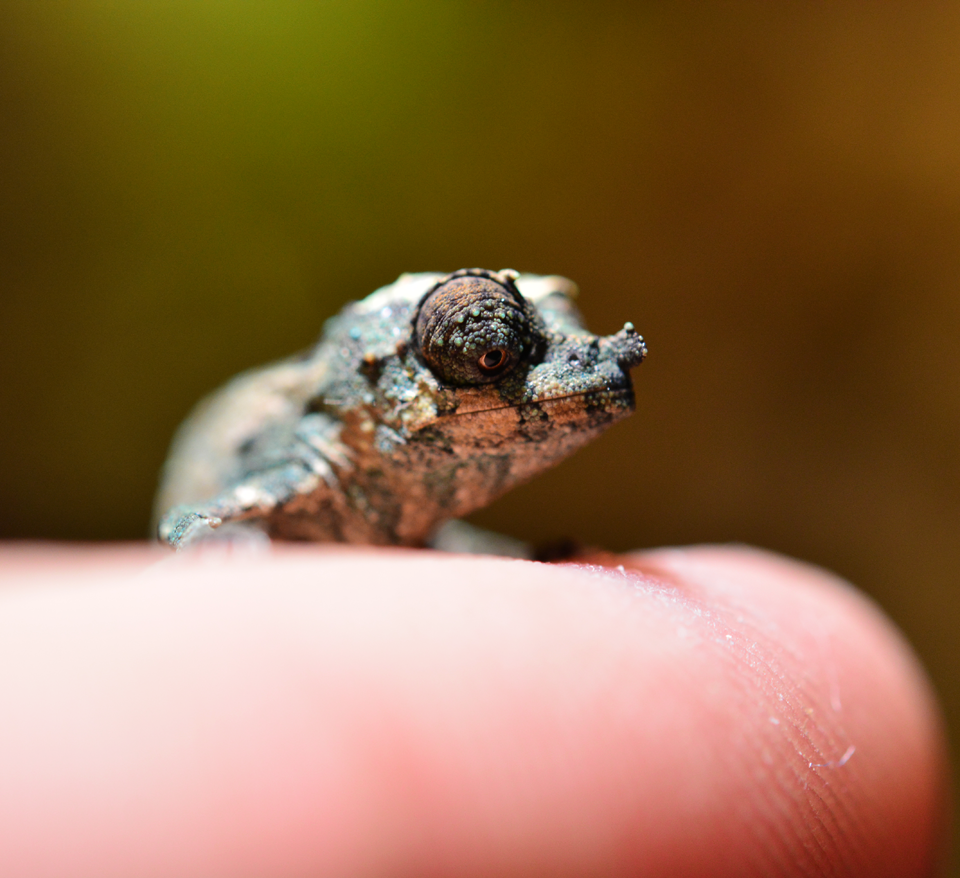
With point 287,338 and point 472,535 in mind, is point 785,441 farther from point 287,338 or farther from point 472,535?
point 287,338

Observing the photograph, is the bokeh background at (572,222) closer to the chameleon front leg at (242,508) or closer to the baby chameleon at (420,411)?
the baby chameleon at (420,411)

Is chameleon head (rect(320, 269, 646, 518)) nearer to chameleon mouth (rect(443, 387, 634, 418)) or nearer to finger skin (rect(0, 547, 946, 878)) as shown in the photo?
chameleon mouth (rect(443, 387, 634, 418))

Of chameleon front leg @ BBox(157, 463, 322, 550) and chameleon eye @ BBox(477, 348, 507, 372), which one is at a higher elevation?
chameleon eye @ BBox(477, 348, 507, 372)

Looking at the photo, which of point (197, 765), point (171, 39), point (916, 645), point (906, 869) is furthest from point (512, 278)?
point (916, 645)

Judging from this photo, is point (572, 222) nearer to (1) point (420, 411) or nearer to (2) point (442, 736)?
(1) point (420, 411)

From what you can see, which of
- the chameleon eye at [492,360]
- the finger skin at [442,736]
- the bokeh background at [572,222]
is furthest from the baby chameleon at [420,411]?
the bokeh background at [572,222]

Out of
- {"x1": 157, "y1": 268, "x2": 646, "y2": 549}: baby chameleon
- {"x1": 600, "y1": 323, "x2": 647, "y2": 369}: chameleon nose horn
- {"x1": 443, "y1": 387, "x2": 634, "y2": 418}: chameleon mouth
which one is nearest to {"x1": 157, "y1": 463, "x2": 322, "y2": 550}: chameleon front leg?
{"x1": 157, "y1": 268, "x2": 646, "y2": 549}: baby chameleon
